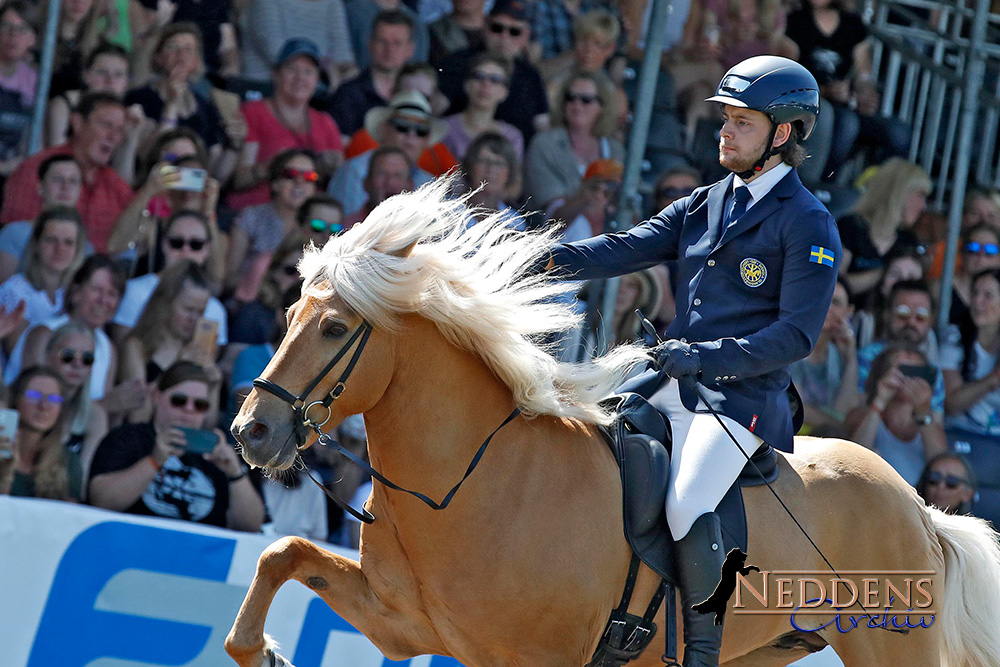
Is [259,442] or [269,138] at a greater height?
[269,138]

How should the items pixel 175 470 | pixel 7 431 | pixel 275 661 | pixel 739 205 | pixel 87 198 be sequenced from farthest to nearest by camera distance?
pixel 87 198 → pixel 175 470 → pixel 7 431 → pixel 739 205 → pixel 275 661

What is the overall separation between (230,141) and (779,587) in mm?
4229

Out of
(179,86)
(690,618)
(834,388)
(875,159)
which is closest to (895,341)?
(834,388)

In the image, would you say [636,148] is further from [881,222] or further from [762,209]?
[881,222]

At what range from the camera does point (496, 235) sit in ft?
12.0

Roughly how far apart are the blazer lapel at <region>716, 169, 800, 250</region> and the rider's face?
0.12 meters

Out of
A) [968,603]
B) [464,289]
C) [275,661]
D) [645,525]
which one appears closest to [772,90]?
[464,289]

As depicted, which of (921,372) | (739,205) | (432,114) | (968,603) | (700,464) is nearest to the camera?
(700,464)

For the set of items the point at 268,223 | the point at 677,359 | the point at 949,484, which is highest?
the point at 677,359

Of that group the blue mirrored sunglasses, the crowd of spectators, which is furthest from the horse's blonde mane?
the blue mirrored sunglasses

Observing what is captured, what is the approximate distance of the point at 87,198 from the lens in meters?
6.18

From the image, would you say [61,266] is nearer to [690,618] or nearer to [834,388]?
[690,618]

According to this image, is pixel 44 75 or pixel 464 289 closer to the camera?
pixel 464 289

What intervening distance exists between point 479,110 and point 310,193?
4.21 ft
